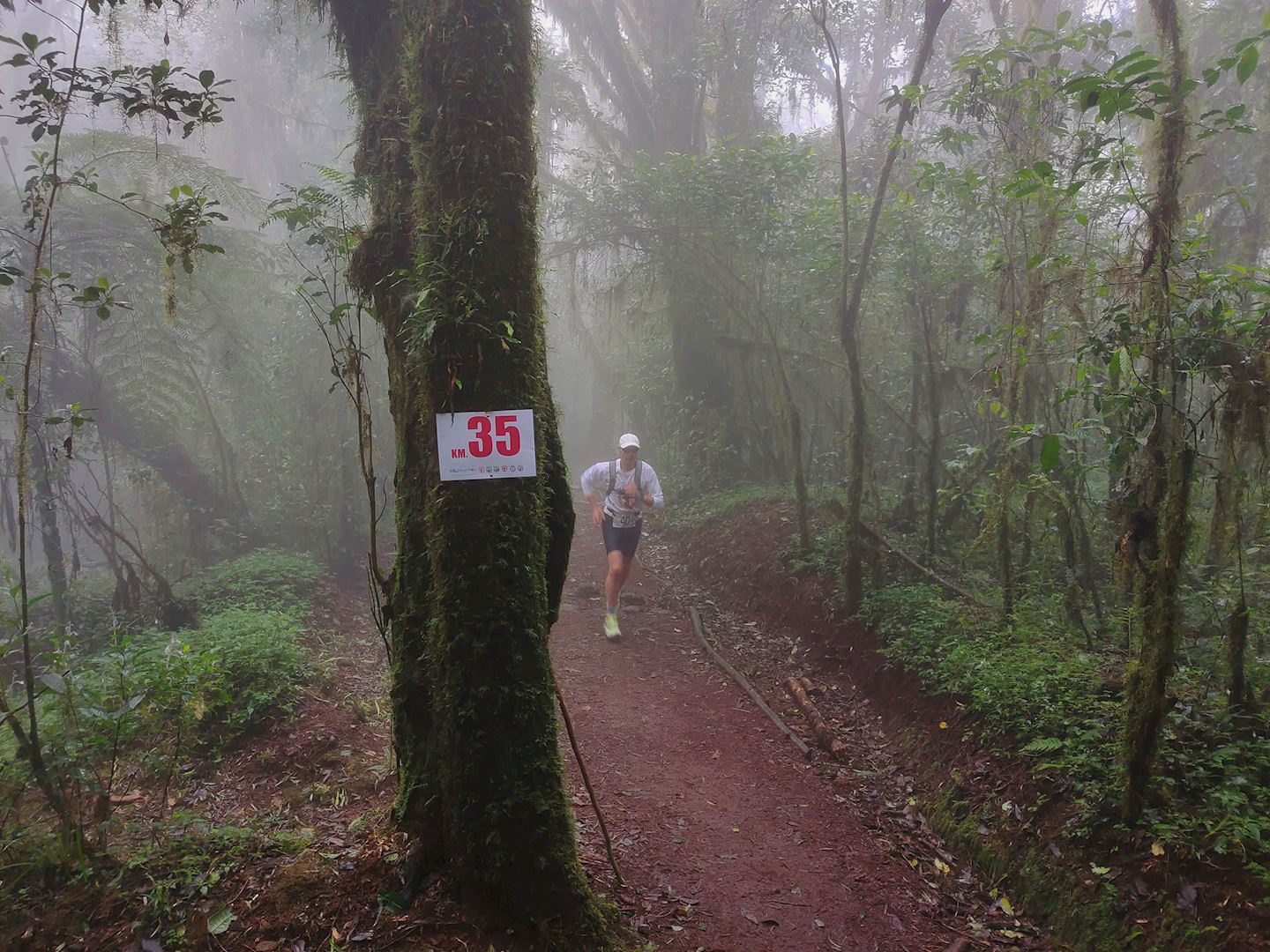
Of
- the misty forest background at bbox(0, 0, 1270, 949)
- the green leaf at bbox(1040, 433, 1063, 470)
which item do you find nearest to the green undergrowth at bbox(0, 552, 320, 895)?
the misty forest background at bbox(0, 0, 1270, 949)

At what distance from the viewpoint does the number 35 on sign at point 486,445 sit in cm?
306

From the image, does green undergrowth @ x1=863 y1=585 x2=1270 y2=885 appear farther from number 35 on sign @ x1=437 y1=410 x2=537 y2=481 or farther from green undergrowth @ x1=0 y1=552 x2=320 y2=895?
green undergrowth @ x1=0 y1=552 x2=320 y2=895

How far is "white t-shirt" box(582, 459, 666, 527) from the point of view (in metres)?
8.32

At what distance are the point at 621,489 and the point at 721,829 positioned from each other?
4.30m

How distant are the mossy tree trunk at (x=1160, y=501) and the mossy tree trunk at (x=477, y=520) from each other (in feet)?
9.68

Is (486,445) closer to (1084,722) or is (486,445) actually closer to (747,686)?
(1084,722)

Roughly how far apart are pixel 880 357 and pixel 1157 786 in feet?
30.5

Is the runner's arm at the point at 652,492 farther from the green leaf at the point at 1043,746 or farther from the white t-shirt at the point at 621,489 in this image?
the green leaf at the point at 1043,746

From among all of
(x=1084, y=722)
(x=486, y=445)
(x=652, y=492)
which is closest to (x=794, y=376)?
(x=652, y=492)

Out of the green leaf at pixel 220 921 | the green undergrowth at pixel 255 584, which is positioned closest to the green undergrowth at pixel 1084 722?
the green leaf at pixel 220 921

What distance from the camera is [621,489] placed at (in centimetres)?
833

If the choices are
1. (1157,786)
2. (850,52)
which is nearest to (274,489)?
(1157,786)

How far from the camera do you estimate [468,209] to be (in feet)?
10.3

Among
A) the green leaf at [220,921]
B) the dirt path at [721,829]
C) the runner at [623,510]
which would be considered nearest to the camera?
the green leaf at [220,921]
